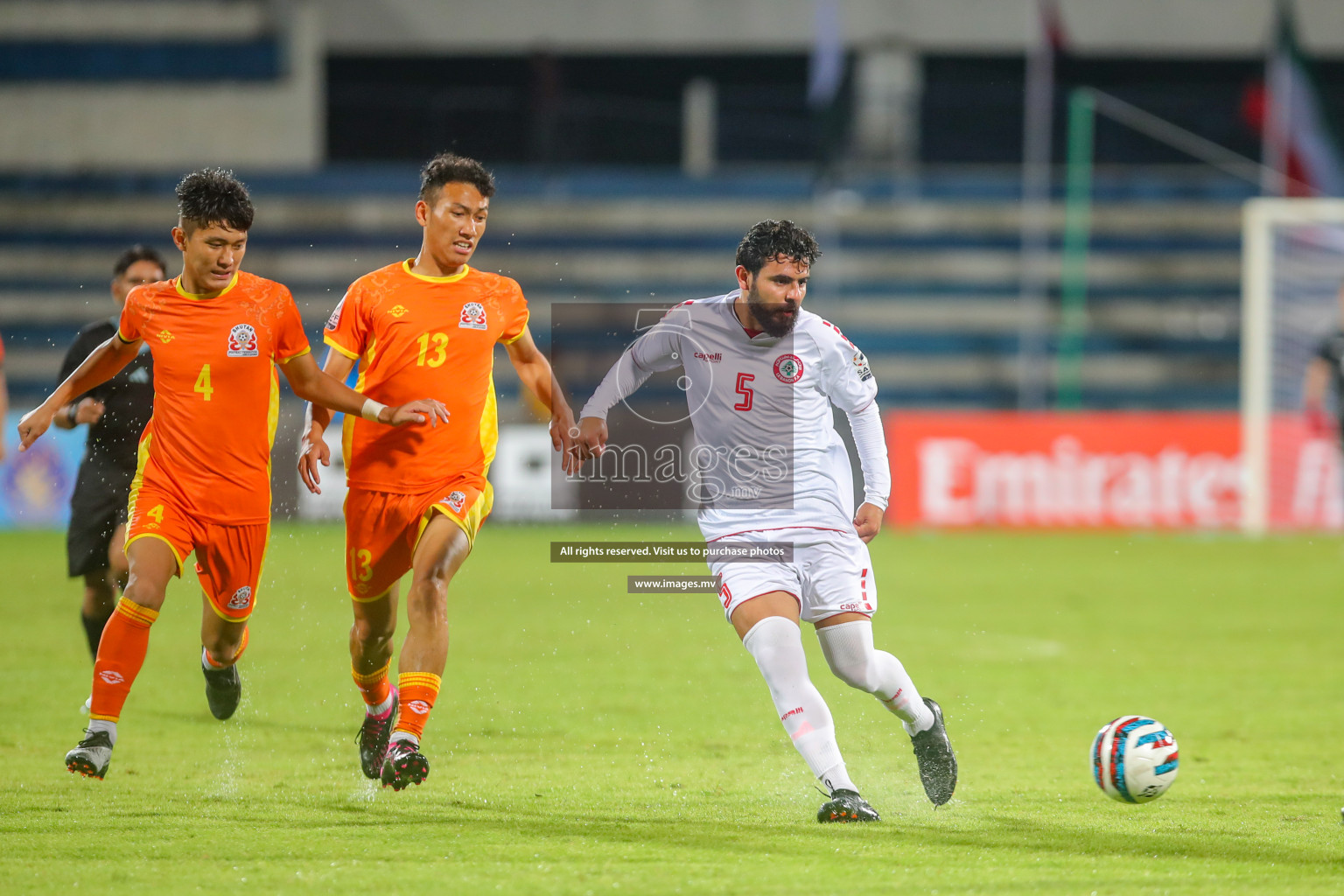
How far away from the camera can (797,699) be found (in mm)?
5445

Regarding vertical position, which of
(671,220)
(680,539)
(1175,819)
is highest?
(671,220)

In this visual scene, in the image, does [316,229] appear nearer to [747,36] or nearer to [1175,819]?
[747,36]

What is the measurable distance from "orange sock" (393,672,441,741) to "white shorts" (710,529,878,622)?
1107 mm

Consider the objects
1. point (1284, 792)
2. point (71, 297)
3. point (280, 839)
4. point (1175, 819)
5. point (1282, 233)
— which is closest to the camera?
point (280, 839)

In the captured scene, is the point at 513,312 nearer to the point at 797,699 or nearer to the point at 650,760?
the point at 797,699

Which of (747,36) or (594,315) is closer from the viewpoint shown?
(594,315)

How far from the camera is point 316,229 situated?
24734mm

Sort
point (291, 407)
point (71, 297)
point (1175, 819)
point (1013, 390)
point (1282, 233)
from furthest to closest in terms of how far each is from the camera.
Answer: point (1013, 390), point (71, 297), point (1282, 233), point (291, 407), point (1175, 819)

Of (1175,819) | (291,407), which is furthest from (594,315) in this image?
(1175,819)

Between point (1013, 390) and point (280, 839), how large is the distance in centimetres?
2198

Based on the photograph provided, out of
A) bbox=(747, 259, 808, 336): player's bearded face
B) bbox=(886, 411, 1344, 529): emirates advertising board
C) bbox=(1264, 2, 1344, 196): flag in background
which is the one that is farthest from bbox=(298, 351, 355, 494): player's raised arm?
bbox=(1264, 2, 1344, 196): flag in background

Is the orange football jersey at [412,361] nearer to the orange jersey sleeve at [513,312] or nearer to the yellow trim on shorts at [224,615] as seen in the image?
the orange jersey sleeve at [513,312]

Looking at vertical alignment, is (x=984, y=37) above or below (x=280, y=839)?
above

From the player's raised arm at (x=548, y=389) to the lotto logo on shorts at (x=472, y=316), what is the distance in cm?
19
